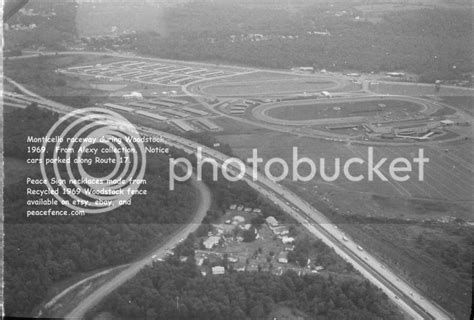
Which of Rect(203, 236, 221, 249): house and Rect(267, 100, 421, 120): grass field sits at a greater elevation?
Rect(267, 100, 421, 120): grass field

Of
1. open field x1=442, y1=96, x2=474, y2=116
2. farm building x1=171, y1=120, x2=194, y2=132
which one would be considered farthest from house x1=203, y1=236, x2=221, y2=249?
open field x1=442, y1=96, x2=474, y2=116

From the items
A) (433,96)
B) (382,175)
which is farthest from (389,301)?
(433,96)

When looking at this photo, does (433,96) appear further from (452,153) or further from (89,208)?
(89,208)

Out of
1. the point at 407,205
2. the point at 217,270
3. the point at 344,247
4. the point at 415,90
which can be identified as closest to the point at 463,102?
the point at 415,90

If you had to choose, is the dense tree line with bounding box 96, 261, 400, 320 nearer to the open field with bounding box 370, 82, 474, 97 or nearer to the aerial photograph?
the aerial photograph

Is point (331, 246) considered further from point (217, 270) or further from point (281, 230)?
point (217, 270)
